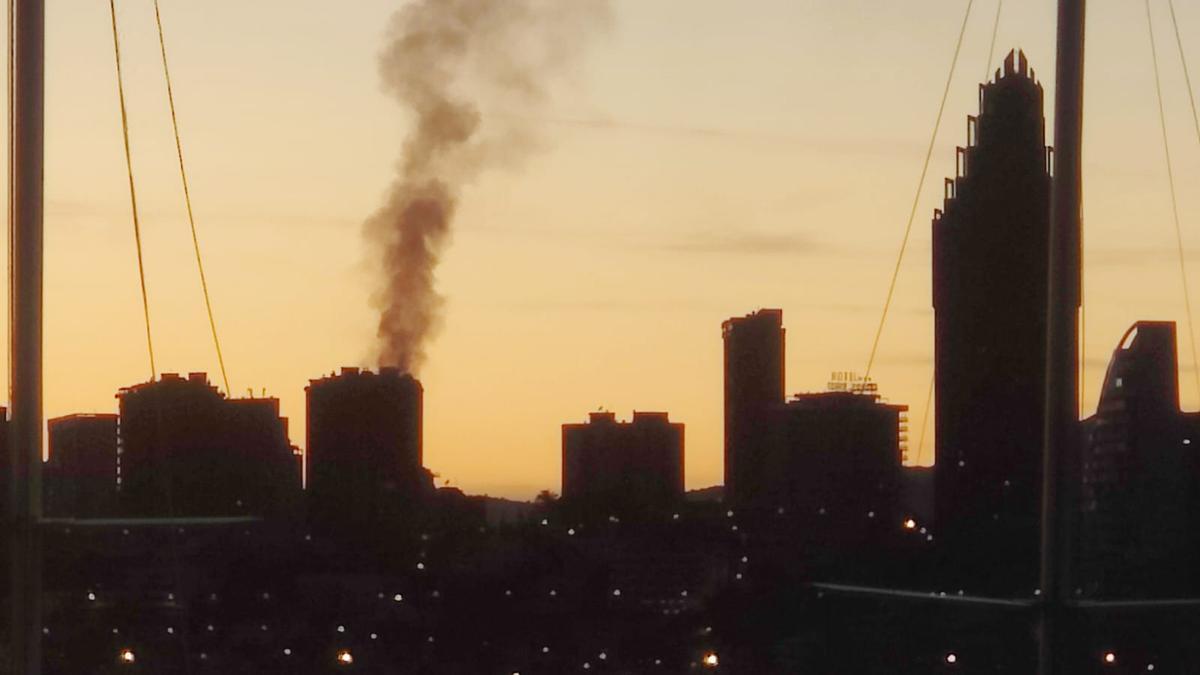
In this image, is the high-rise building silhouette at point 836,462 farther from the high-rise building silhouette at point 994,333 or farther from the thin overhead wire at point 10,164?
the thin overhead wire at point 10,164

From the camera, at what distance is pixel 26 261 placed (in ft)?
47.8

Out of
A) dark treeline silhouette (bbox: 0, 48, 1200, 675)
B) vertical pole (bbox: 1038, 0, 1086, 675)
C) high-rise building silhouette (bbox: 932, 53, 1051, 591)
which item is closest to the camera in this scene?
vertical pole (bbox: 1038, 0, 1086, 675)

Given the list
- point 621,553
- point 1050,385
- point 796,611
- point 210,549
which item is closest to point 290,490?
point 210,549

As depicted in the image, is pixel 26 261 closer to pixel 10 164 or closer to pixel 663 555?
pixel 10 164

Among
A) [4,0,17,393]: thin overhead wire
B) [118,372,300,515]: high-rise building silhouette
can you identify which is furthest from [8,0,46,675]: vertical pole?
[118,372,300,515]: high-rise building silhouette

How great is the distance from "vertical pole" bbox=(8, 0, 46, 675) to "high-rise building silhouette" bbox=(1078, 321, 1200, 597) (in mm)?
48795

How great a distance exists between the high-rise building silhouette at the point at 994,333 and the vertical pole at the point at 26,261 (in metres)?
55.2

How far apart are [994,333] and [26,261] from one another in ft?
306

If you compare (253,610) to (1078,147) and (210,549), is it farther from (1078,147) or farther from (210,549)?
(1078,147)

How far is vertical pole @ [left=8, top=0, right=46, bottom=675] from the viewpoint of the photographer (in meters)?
14.4

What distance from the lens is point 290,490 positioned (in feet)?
249

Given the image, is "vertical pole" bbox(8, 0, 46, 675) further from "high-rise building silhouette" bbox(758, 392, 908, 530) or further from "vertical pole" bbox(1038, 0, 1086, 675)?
"high-rise building silhouette" bbox(758, 392, 908, 530)

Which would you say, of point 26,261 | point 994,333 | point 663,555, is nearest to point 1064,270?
point 26,261

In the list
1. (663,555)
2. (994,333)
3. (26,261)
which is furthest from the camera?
(994,333)
